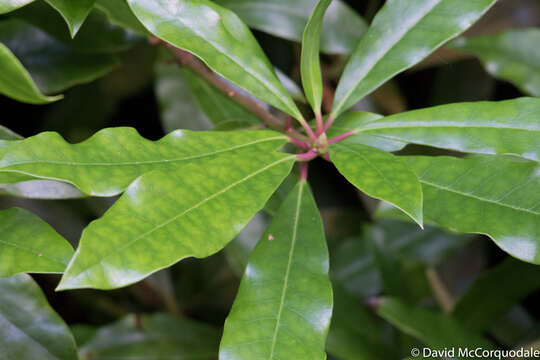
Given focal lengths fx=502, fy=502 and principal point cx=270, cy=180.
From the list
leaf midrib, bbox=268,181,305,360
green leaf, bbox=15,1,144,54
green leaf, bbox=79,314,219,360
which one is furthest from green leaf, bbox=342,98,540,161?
green leaf, bbox=79,314,219,360

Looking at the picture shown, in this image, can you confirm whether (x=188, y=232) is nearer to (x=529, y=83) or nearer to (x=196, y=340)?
(x=196, y=340)

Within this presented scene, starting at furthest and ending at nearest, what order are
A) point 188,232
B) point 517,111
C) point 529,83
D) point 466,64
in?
point 466,64 < point 529,83 < point 517,111 < point 188,232

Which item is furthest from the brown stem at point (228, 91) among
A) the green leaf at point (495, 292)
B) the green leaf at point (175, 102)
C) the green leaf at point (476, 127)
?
the green leaf at point (495, 292)

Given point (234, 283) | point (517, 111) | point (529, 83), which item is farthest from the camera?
point (234, 283)

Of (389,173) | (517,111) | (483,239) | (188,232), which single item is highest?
(517,111)

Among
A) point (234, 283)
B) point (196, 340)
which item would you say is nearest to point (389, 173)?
point (196, 340)

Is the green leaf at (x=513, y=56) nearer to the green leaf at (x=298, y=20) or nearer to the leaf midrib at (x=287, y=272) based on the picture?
the green leaf at (x=298, y=20)
